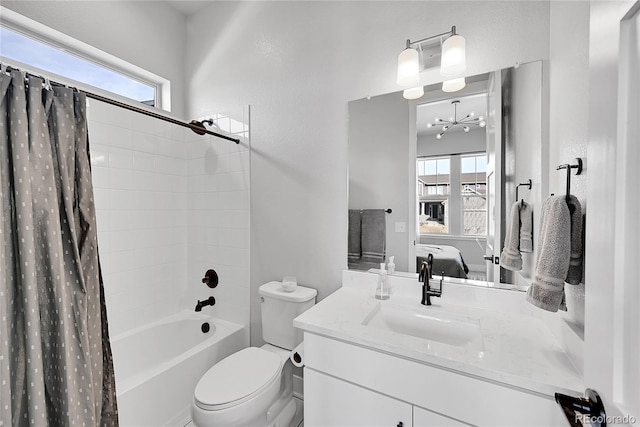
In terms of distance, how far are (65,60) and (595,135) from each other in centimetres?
267

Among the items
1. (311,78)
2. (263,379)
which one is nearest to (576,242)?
(263,379)

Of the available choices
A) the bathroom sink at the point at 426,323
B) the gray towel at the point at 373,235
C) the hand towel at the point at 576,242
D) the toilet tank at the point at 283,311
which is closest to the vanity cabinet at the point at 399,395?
the bathroom sink at the point at 426,323

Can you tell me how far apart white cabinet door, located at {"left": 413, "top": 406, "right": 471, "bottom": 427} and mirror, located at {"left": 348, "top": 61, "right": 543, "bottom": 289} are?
0.66m

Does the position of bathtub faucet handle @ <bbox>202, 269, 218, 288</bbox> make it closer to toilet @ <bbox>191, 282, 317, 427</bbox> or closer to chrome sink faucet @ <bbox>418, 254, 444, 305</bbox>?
toilet @ <bbox>191, 282, 317, 427</bbox>

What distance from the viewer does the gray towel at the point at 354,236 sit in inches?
64.4

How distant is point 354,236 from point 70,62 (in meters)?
2.18

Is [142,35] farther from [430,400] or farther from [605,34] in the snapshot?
[430,400]

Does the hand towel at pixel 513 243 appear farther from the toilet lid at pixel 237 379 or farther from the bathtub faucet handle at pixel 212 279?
the bathtub faucet handle at pixel 212 279

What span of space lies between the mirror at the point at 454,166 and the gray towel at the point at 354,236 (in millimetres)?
48

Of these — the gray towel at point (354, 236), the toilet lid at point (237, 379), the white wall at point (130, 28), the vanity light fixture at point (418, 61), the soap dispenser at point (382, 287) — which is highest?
the white wall at point (130, 28)

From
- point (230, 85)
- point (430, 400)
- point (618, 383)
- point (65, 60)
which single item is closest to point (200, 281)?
point (230, 85)

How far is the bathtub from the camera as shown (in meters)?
1.48

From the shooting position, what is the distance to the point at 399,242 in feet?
5.12

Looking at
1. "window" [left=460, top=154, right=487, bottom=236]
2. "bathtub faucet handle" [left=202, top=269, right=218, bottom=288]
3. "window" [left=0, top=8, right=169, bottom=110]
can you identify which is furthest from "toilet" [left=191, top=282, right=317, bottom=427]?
"window" [left=0, top=8, right=169, bottom=110]
